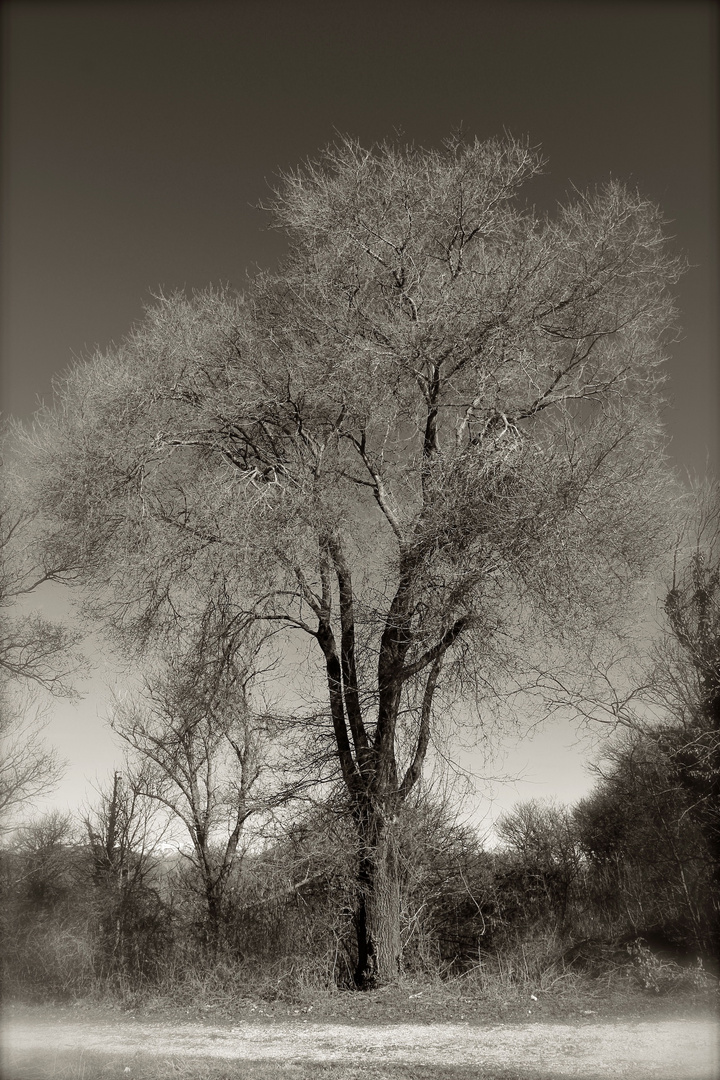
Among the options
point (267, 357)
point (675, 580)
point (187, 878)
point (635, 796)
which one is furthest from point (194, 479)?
point (187, 878)

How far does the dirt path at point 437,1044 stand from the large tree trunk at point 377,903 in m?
1.69

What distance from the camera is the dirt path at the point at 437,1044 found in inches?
229

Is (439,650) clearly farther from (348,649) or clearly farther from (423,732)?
(348,649)

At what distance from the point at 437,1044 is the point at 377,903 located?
2.58 metres

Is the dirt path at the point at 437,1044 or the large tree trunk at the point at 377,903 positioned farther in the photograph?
the large tree trunk at the point at 377,903

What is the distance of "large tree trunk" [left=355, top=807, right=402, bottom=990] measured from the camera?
9.12 metres

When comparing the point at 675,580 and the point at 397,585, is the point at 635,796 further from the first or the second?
the point at 397,585

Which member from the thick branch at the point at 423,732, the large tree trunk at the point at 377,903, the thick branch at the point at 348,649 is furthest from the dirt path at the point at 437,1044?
the thick branch at the point at 348,649

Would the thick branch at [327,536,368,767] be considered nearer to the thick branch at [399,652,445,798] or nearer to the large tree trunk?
the thick branch at [399,652,445,798]

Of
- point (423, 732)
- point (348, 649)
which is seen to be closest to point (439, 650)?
point (423, 732)

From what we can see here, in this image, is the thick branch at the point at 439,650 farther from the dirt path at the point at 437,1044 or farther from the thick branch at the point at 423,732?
the dirt path at the point at 437,1044

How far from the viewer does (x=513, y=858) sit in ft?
53.1

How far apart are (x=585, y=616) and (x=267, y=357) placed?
5.28 m

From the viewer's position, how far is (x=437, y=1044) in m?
6.69
